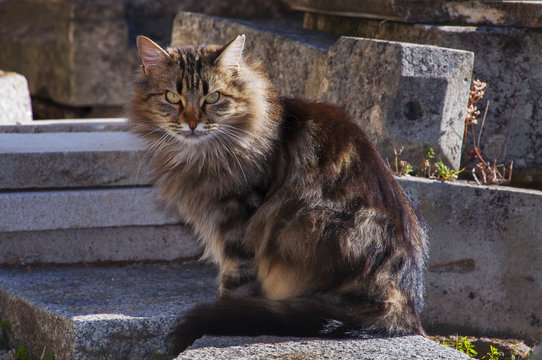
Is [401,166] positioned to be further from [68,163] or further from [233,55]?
[68,163]

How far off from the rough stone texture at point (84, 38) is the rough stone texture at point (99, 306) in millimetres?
3906

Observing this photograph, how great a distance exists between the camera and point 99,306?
2848 mm

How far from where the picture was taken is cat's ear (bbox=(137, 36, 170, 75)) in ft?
8.95

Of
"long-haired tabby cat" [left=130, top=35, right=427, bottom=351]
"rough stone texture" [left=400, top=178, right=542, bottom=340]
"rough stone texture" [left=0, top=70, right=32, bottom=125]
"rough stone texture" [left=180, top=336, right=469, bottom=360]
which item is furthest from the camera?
"rough stone texture" [left=0, top=70, right=32, bottom=125]

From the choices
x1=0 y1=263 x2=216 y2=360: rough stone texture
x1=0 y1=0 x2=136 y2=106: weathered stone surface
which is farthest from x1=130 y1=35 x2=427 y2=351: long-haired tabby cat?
x1=0 y1=0 x2=136 y2=106: weathered stone surface

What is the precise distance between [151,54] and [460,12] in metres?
1.86

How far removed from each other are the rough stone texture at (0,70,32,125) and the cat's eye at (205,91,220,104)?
2.29m

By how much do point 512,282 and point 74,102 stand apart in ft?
16.7

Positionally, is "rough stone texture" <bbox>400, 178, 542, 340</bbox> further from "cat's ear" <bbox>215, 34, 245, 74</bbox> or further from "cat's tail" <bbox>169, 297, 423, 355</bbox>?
"cat's ear" <bbox>215, 34, 245, 74</bbox>

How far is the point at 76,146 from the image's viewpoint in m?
3.54

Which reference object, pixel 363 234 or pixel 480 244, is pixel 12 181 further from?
pixel 480 244

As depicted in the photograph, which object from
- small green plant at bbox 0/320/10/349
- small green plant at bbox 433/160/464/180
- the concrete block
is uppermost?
small green plant at bbox 433/160/464/180

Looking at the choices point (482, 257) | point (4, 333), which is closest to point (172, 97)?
point (4, 333)

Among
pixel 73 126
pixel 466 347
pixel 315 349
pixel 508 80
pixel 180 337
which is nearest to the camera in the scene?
pixel 315 349
